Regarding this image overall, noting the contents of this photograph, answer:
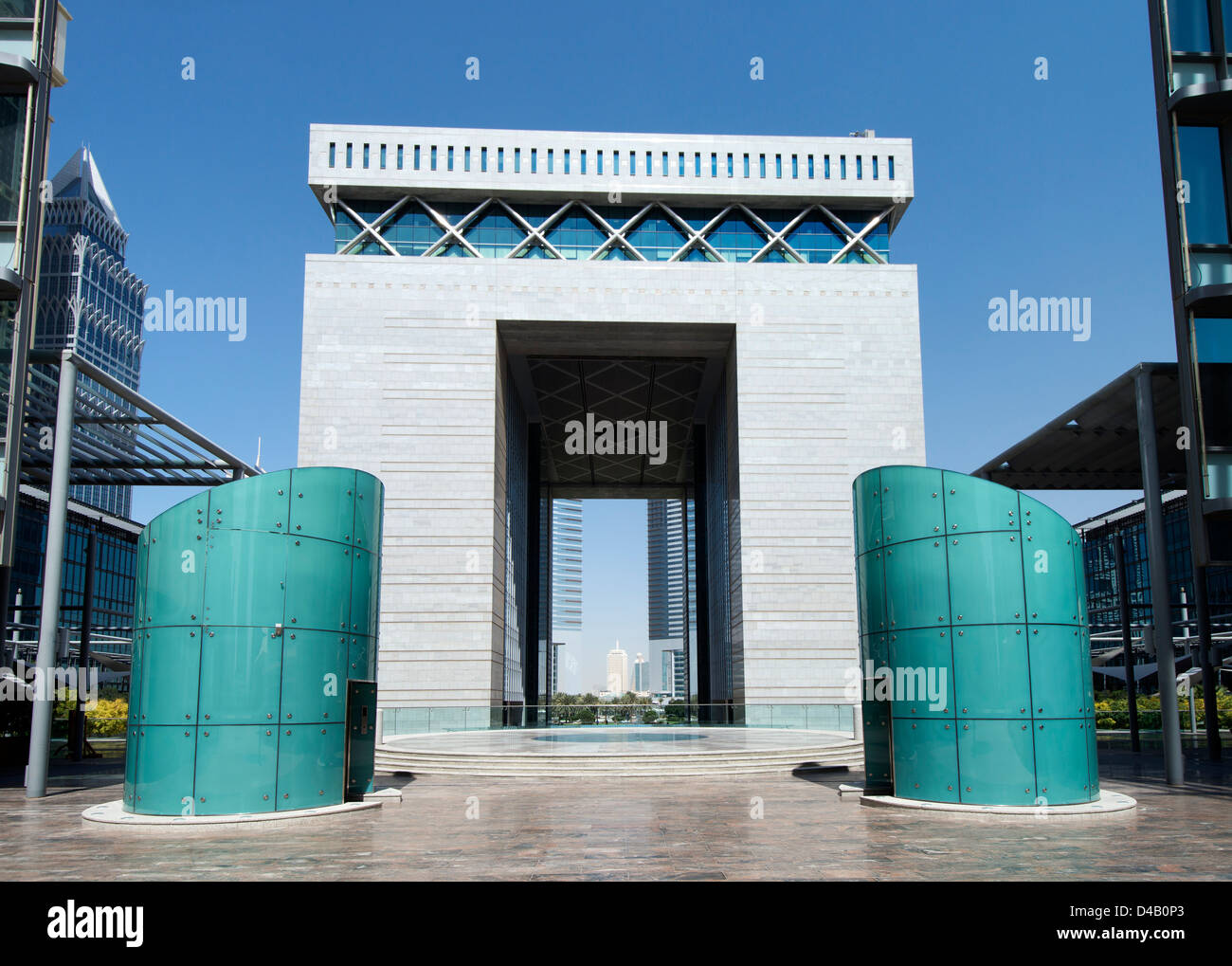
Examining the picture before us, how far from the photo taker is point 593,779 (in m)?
21.8

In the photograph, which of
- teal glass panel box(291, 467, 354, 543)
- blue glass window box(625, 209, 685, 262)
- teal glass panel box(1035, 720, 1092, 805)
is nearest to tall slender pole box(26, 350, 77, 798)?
teal glass panel box(291, 467, 354, 543)

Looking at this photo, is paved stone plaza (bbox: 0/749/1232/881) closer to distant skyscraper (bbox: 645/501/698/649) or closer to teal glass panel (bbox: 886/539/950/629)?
teal glass panel (bbox: 886/539/950/629)

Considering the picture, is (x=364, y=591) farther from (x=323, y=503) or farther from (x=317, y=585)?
(x=323, y=503)

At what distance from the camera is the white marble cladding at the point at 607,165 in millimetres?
44312

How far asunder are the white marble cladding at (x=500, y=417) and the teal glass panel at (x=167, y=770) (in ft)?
87.4

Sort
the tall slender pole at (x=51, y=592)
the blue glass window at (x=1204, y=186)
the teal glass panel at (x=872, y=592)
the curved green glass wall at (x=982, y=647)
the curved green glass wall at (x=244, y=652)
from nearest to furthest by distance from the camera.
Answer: the curved green glass wall at (x=244, y=652), the curved green glass wall at (x=982, y=647), the teal glass panel at (x=872, y=592), the tall slender pole at (x=51, y=592), the blue glass window at (x=1204, y=186)

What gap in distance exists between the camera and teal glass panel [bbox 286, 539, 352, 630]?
13.5 m

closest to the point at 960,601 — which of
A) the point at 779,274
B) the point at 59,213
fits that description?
the point at 779,274

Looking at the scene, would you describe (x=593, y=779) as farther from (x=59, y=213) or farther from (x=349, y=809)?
(x=59, y=213)

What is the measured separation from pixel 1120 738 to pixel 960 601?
25362 mm

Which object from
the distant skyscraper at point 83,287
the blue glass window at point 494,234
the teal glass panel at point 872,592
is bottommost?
the teal glass panel at point 872,592

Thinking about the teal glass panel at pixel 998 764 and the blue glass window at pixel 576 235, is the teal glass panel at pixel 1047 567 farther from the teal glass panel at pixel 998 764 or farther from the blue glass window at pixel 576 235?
the blue glass window at pixel 576 235

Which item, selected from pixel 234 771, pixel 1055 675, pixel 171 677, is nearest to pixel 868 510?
pixel 1055 675

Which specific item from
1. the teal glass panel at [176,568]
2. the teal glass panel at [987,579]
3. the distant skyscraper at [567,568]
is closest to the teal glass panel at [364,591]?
the teal glass panel at [176,568]
